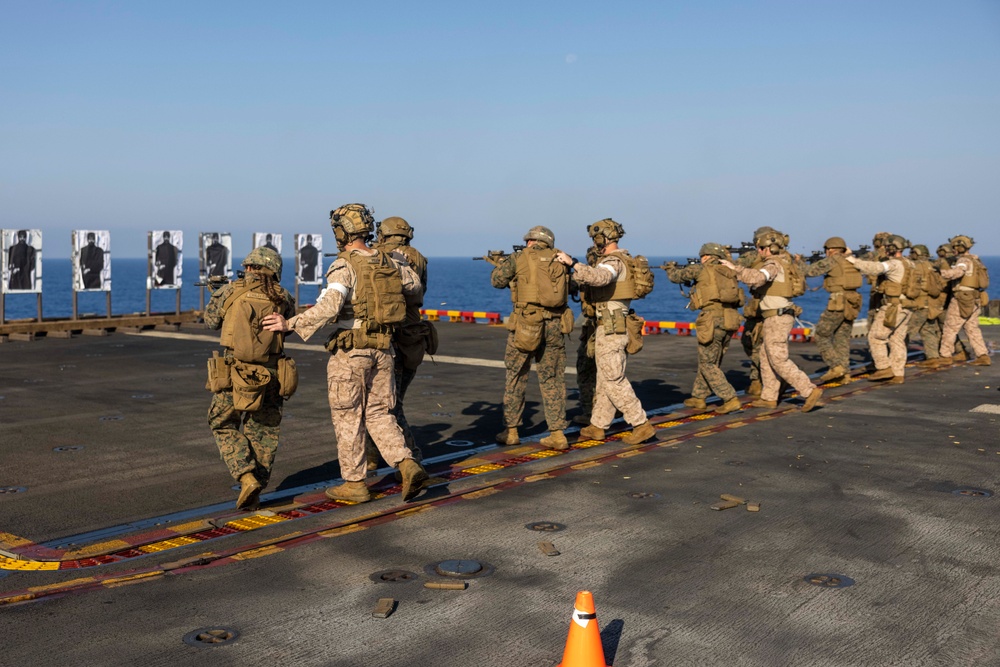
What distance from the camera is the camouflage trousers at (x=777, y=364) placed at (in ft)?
42.9

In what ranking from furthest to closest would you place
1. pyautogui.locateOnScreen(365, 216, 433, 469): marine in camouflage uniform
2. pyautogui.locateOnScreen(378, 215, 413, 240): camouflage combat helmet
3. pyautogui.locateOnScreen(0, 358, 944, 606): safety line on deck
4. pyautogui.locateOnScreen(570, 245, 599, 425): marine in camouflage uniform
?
pyautogui.locateOnScreen(570, 245, 599, 425): marine in camouflage uniform
pyautogui.locateOnScreen(378, 215, 413, 240): camouflage combat helmet
pyautogui.locateOnScreen(365, 216, 433, 469): marine in camouflage uniform
pyautogui.locateOnScreen(0, 358, 944, 606): safety line on deck

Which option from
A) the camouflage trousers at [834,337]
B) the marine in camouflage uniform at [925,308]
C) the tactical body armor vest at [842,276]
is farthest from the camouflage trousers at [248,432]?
the marine in camouflage uniform at [925,308]

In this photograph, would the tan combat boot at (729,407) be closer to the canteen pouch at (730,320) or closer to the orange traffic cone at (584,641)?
the canteen pouch at (730,320)

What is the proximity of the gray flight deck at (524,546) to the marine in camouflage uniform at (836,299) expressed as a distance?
3.01m

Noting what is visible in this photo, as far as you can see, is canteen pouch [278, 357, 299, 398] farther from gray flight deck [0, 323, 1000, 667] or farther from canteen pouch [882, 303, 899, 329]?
canteen pouch [882, 303, 899, 329]

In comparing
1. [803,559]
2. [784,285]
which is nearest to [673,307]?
[784,285]

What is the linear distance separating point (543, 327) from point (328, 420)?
346 cm

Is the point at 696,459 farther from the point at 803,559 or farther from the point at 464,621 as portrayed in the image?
the point at 464,621

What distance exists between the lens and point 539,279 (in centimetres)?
1027

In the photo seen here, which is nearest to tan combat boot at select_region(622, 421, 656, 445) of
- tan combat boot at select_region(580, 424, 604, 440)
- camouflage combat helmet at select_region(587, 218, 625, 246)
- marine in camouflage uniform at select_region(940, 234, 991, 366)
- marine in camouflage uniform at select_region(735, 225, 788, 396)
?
tan combat boot at select_region(580, 424, 604, 440)

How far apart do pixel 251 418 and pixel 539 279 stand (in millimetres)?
3601

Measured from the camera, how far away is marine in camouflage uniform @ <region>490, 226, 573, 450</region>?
1028 centimetres

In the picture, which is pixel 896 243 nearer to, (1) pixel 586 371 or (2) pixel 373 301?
(1) pixel 586 371

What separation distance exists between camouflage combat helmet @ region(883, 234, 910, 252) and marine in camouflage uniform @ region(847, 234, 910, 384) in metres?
0.24
